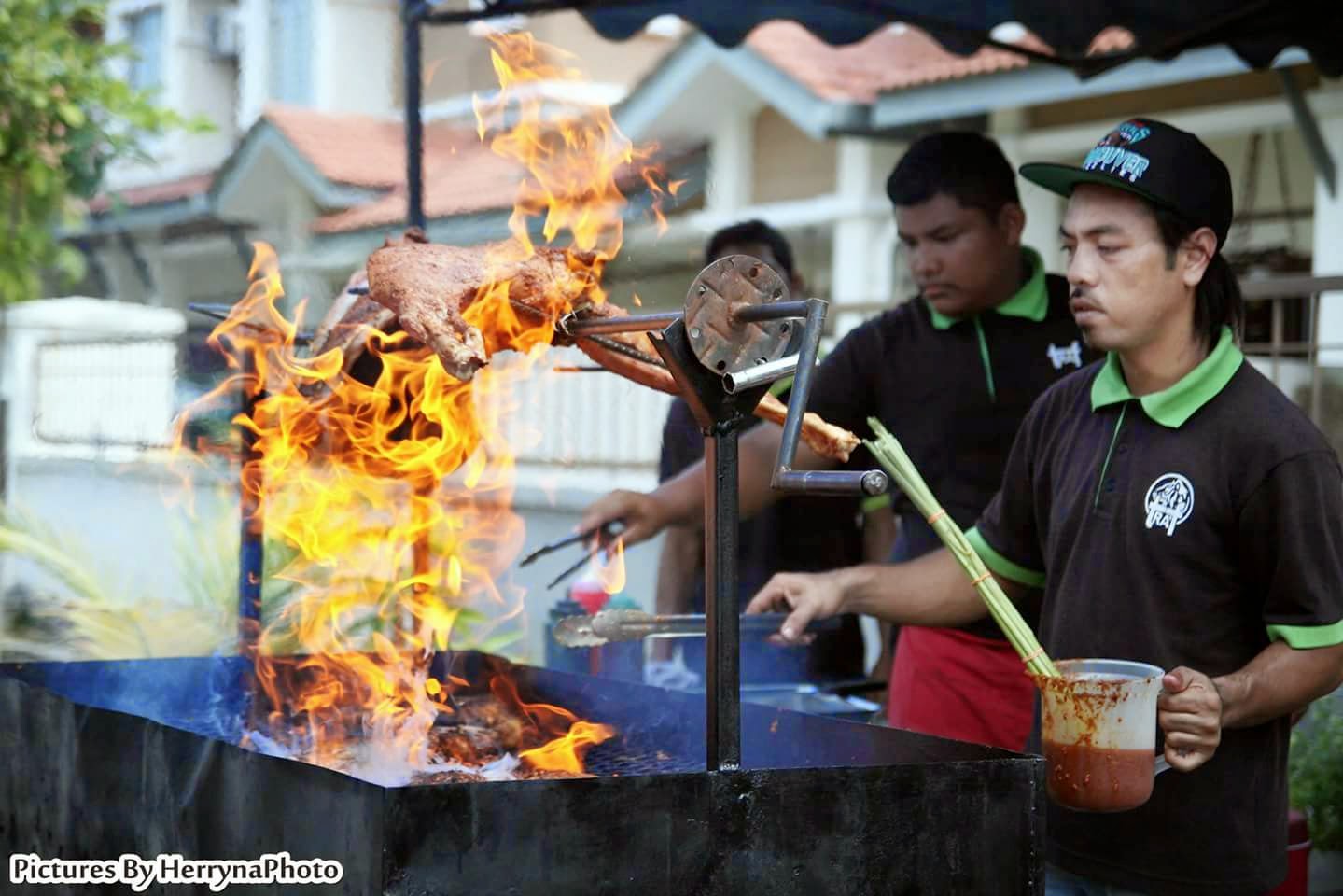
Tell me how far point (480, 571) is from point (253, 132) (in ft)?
44.1

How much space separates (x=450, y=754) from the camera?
322 cm

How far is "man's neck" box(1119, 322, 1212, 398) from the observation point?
2896 millimetres

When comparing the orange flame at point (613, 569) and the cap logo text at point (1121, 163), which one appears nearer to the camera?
the cap logo text at point (1121, 163)

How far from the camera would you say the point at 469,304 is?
2.91 meters

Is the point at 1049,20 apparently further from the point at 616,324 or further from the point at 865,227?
the point at 865,227

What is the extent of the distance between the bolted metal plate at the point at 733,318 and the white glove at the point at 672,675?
2.31 metres

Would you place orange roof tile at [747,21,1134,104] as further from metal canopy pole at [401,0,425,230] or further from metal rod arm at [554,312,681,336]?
metal rod arm at [554,312,681,336]

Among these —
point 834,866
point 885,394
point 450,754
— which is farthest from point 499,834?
point 885,394

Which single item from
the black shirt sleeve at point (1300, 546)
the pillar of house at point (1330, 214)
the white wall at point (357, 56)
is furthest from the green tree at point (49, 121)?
the black shirt sleeve at point (1300, 546)

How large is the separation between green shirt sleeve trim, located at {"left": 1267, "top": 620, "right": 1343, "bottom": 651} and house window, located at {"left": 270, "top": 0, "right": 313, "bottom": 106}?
58.1 feet

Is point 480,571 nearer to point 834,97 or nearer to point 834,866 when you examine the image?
point 834,866

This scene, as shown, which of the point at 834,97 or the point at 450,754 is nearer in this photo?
the point at 450,754

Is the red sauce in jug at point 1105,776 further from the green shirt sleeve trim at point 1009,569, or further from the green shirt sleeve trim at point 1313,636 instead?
the green shirt sleeve trim at point 1009,569

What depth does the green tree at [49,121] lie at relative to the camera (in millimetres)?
9367
